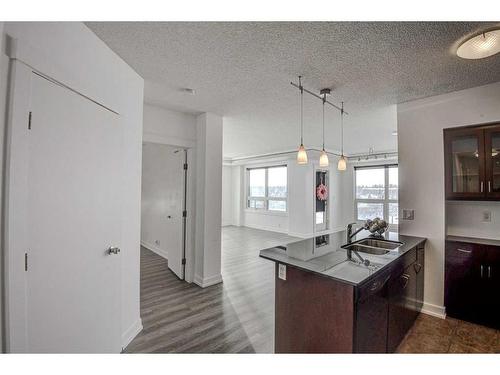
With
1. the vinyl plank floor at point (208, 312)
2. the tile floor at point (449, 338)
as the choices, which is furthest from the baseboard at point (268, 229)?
the tile floor at point (449, 338)

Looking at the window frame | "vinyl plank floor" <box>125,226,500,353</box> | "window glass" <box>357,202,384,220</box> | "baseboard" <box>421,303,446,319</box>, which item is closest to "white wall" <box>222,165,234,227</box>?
the window frame

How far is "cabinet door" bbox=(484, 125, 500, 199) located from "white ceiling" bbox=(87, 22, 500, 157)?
1.78ft

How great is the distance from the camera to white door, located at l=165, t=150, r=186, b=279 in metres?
3.45

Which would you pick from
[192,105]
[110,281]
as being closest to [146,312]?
[110,281]

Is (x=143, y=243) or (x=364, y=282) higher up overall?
(x=364, y=282)

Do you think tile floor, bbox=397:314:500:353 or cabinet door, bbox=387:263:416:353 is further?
tile floor, bbox=397:314:500:353

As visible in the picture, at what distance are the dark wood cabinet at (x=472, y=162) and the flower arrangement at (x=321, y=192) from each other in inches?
165

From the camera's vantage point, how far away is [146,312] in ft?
8.13

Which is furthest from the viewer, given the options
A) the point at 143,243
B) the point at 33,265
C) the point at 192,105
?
the point at 143,243

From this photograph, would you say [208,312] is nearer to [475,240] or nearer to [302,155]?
[302,155]

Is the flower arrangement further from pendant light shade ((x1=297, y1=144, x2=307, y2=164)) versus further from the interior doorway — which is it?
pendant light shade ((x1=297, y1=144, x2=307, y2=164))
